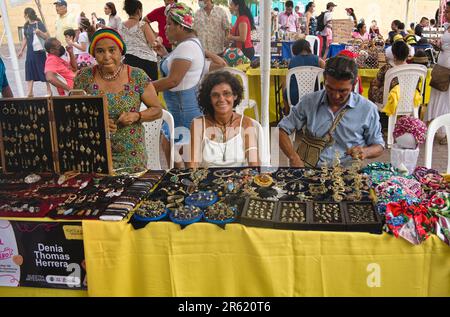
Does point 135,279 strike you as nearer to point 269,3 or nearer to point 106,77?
point 106,77

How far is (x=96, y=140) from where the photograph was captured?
237 cm

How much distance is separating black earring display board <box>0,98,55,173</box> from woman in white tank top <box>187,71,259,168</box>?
89cm

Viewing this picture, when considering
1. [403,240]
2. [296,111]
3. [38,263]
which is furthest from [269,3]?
[38,263]

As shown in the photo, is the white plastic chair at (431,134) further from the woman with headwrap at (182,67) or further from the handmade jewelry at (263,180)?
the woman with headwrap at (182,67)

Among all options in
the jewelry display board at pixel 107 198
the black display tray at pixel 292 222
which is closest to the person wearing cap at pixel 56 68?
the jewelry display board at pixel 107 198

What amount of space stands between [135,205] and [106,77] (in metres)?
1.01

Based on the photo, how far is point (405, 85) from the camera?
5277mm

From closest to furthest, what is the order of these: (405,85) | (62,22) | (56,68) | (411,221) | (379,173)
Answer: (411,221)
(379,173)
(405,85)
(56,68)
(62,22)

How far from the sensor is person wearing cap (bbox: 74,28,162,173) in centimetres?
263

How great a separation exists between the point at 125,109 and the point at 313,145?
125cm

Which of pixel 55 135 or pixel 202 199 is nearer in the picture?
pixel 202 199

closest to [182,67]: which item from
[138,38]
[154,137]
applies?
[154,137]

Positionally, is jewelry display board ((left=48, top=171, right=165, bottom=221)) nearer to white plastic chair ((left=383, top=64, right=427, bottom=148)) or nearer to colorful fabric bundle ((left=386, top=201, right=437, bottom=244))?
colorful fabric bundle ((left=386, top=201, right=437, bottom=244))

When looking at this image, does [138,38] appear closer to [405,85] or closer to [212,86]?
[212,86]
